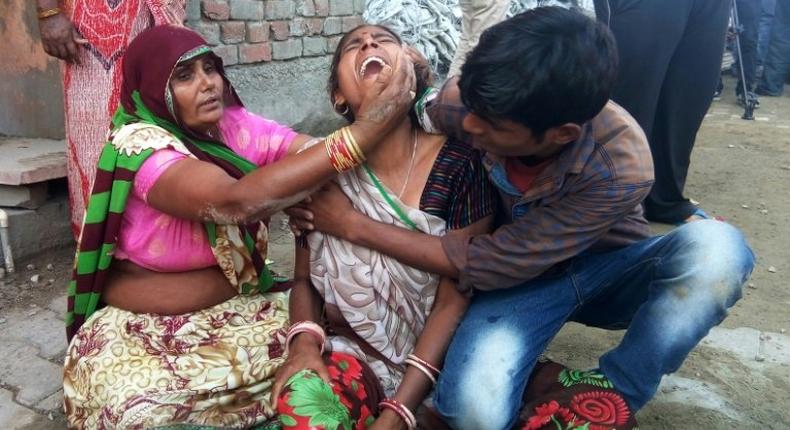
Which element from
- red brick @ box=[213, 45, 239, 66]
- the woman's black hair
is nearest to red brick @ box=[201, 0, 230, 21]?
red brick @ box=[213, 45, 239, 66]

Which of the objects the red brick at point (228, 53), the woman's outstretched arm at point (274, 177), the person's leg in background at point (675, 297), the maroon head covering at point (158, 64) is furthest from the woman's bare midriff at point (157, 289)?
the red brick at point (228, 53)

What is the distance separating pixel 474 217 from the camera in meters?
2.06

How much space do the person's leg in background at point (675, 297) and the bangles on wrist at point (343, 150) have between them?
78 centimetres

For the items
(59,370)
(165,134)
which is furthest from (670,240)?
(59,370)

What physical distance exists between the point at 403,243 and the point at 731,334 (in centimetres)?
178

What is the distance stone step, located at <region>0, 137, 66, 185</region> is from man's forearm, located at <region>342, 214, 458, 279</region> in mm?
2110

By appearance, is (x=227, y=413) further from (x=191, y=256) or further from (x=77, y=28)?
(x=77, y=28)

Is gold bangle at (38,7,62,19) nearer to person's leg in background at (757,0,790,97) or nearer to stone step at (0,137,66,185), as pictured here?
stone step at (0,137,66,185)

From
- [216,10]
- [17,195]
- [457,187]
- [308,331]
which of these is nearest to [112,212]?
[308,331]

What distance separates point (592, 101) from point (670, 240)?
559 millimetres

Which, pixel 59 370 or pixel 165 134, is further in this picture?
pixel 59 370

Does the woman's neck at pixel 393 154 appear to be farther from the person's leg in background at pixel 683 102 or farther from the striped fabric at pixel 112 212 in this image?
the person's leg in background at pixel 683 102

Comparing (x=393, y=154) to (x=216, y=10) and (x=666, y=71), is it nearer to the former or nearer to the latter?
(x=216, y=10)

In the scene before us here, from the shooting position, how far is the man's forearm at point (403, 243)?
197 centimetres
